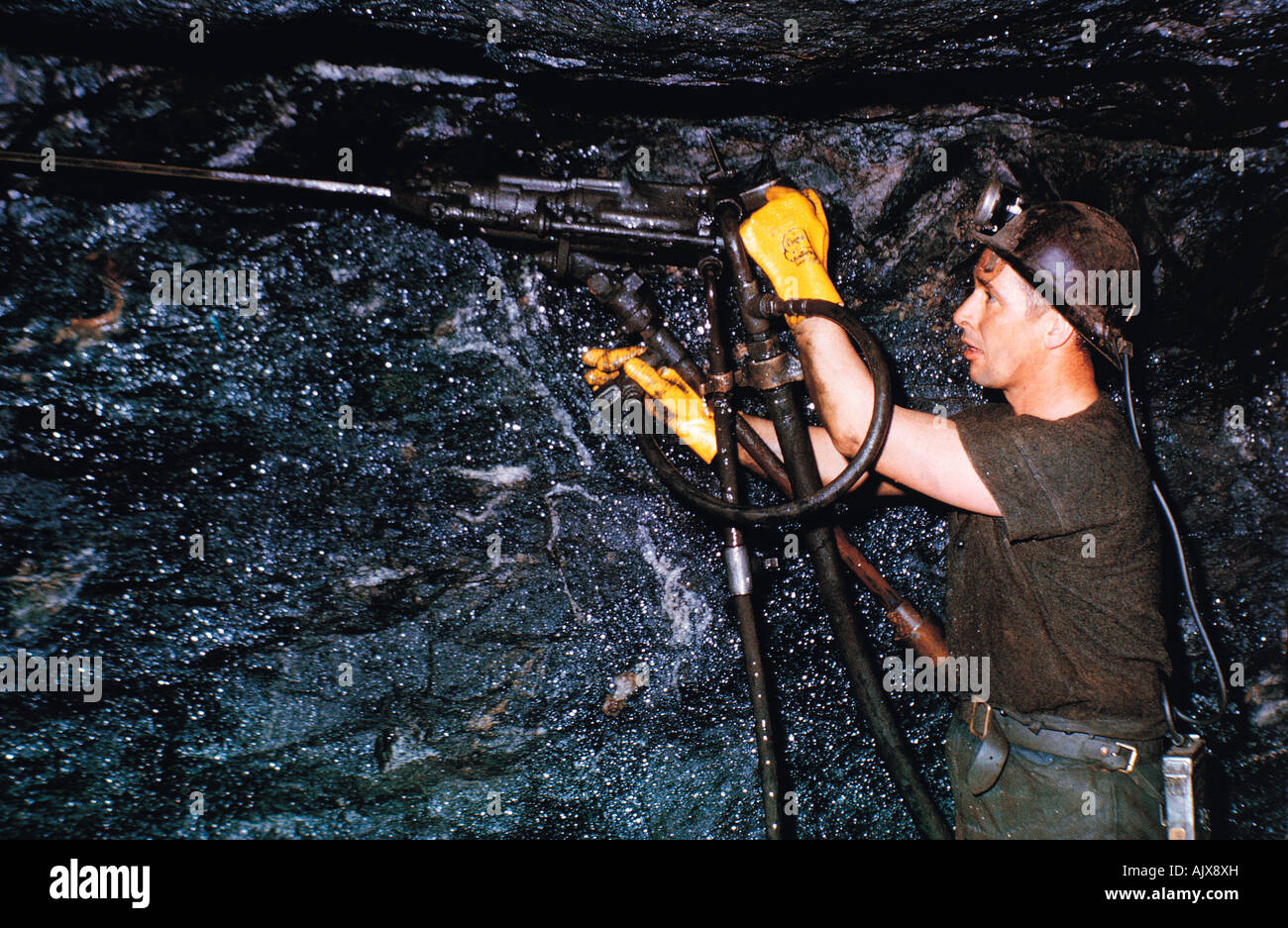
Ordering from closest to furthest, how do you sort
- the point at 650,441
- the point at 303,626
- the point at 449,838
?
the point at 650,441 → the point at 303,626 → the point at 449,838

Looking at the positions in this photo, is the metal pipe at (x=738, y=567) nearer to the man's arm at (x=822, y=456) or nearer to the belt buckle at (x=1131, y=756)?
the man's arm at (x=822, y=456)

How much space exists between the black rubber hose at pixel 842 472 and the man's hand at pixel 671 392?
0.74 feet

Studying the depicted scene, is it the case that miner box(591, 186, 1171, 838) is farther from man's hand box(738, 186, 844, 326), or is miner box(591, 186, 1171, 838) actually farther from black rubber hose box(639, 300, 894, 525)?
black rubber hose box(639, 300, 894, 525)

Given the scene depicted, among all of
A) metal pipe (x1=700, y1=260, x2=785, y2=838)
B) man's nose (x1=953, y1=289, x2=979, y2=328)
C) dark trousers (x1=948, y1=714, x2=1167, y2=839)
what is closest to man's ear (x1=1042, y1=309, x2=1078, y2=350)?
man's nose (x1=953, y1=289, x2=979, y2=328)

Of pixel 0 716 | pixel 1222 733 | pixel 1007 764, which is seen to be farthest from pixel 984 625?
pixel 0 716

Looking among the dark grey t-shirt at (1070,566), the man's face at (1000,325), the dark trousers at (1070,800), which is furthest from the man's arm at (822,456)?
the dark trousers at (1070,800)

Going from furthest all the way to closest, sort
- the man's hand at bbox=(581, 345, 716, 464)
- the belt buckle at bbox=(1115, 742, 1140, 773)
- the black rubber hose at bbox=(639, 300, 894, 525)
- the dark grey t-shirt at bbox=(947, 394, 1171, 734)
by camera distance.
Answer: the man's hand at bbox=(581, 345, 716, 464) → the belt buckle at bbox=(1115, 742, 1140, 773) → the dark grey t-shirt at bbox=(947, 394, 1171, 734) → the black rubber hose at bbox=(639, 300, 894, 525)

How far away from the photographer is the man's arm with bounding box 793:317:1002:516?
2.20m

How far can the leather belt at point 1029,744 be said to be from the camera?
226 cm

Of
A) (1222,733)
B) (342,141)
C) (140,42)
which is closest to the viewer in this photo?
(140,42)

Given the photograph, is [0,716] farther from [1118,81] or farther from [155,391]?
[1118,81]

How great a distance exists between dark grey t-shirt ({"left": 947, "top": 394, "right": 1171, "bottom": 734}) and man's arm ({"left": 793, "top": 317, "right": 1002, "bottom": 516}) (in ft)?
0.20

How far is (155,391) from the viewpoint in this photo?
7.36ft

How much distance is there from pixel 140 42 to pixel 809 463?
252cm
